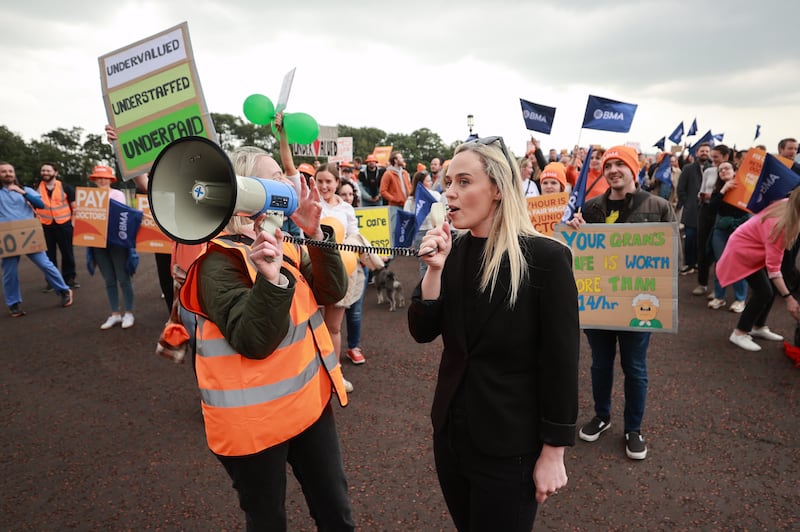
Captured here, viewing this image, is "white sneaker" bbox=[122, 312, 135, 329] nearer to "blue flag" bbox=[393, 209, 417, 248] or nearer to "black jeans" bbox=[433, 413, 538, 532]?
"blue flag" bbox=[393, 209, 417, 248]

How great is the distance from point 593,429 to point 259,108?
3.35 m

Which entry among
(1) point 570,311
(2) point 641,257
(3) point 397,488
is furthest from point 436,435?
(2) point 641,257

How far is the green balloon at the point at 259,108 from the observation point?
8.13ft

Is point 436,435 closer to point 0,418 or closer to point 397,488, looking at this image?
point 397,488

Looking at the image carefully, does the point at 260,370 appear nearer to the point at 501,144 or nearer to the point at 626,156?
the point at 501,144

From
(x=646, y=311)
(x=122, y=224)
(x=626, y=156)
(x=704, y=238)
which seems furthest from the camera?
(x=704, y=238)

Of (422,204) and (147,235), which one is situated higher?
(422,204)

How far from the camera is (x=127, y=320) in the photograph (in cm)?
674

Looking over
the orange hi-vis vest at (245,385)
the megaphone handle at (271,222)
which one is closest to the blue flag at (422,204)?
the orange hi-vis vest at (245,385)

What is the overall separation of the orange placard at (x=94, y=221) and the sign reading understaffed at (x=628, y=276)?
6019mm

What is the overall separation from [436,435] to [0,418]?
15.3 ft

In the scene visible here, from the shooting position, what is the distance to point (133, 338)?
6.30 meters

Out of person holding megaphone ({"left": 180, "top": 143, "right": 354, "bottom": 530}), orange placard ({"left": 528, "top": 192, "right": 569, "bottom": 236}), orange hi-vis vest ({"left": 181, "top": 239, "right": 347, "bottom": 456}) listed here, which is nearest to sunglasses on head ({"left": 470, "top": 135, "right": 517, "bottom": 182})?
person holding megaphone ({"left": 180, "top": 143, "right": 354, "bottom": 530})

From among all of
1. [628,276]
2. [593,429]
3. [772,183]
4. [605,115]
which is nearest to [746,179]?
[772,183]
